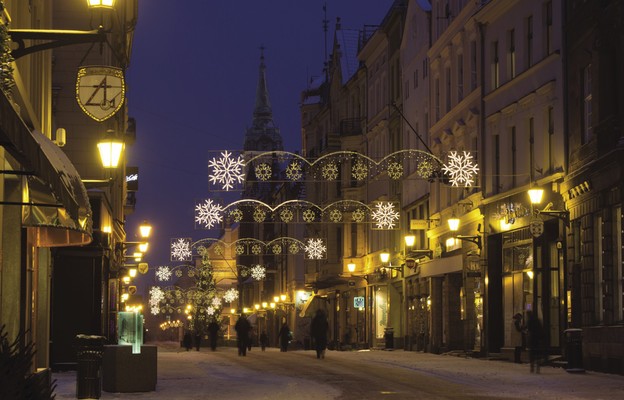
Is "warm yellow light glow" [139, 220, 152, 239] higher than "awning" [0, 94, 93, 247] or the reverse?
higher

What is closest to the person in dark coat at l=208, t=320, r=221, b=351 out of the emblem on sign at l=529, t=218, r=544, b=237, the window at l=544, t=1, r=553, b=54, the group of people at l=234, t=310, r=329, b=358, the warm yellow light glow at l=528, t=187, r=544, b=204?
the group of people at l=234, t=310, r=329, b=358

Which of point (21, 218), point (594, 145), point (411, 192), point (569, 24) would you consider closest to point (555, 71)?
point (569, 24)

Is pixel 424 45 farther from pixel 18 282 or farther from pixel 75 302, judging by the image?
pixel 18 282

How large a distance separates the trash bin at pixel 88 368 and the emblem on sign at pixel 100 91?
14.6 feet

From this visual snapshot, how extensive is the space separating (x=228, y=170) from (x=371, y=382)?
12.3 metres

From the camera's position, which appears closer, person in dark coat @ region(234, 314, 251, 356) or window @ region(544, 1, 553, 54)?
window @ region(544, 1, 553, 54)

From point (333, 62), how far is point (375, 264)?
20231 millimetres

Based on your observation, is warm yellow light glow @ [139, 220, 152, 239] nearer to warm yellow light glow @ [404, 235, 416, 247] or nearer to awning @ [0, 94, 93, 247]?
warm yellow light glow @ [404, 235, 416, 247]

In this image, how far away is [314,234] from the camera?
274 ft

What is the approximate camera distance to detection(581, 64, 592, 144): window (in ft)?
108

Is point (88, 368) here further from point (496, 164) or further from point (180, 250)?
point (180, 250)

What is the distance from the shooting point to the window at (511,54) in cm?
4050

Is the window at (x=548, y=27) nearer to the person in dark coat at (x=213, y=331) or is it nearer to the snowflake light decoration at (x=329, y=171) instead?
the snowflake light decoration at (x=329, y=171)

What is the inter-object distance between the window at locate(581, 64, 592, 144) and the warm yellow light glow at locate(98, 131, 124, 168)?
13.6 m
